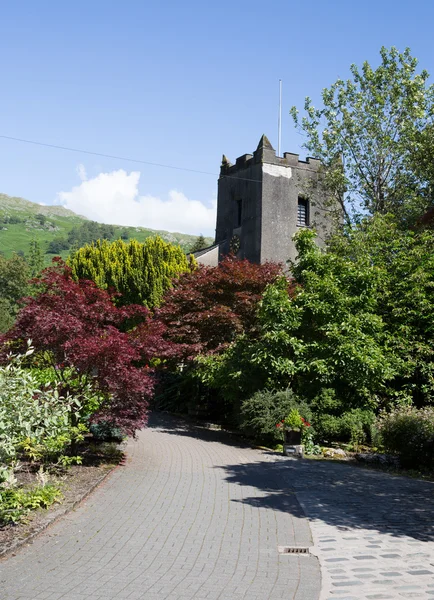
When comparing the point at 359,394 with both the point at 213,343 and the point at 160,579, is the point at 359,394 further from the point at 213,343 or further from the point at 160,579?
the point at 160,579

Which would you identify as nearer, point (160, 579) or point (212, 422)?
point (160, 579)

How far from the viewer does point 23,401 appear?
29.2 feet

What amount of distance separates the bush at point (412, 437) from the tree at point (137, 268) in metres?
18.6

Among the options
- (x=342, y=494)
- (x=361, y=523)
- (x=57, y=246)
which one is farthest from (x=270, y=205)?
(x=57, y=246)

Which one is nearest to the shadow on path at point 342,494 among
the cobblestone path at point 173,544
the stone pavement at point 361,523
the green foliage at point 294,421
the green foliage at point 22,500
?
the stone pavement at point 361,523

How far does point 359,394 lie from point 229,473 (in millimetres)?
5843

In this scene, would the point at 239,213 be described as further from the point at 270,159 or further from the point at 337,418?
the point at 337,418

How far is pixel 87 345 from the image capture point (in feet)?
40.1

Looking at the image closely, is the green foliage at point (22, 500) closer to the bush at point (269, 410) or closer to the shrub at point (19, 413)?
the shrub at point (19, 413)

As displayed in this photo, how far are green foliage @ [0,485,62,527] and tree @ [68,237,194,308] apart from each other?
879 inches

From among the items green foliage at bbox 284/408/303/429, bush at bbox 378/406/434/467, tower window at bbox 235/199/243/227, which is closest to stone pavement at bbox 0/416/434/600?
bush at bbox 378/406/434/467

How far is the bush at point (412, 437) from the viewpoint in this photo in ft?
46.0

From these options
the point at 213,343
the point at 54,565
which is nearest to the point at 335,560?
the point at 54,565

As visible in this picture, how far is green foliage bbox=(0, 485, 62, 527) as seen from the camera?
8.30 meters
